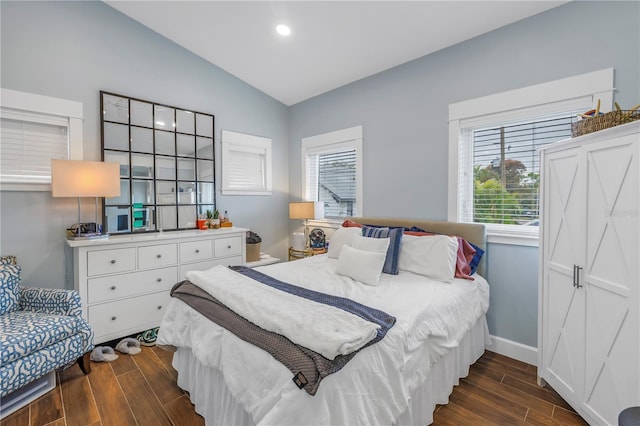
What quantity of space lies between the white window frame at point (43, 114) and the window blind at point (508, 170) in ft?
11.9

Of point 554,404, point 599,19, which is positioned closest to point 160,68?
point 599,19

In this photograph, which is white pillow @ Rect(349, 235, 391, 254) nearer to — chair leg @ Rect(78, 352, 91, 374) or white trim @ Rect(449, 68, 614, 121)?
white trim @ Rect(449, 68, 614, 121)

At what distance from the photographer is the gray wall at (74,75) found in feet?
8.23

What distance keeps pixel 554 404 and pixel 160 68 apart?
451cm

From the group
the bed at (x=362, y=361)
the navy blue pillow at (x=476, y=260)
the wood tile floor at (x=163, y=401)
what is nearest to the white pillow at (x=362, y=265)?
the bed at (x=362, y=361)

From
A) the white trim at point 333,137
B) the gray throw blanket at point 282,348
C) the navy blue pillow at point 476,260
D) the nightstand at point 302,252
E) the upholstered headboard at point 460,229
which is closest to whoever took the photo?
the gray throw blanket at point 282,348

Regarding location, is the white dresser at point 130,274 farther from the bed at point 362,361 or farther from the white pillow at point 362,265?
the white pillow at point 362,265

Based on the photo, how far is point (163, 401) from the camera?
77.0 inches

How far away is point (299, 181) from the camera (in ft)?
14.4

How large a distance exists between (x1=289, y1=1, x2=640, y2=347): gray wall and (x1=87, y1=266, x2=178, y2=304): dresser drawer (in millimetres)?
2267

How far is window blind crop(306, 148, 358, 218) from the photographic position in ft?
12.6

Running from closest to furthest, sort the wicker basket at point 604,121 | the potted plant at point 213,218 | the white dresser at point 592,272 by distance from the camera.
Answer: the white dresser at point 592,272
the wicker basket at point 604,121
the potted plant at point 213,218

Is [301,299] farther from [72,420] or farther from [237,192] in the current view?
[237,192]

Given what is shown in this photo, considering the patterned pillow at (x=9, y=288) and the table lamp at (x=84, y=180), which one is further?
the table lamp at (x=84, y=180)
